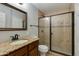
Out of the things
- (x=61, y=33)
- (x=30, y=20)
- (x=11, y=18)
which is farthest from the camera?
(x=61, y=33)

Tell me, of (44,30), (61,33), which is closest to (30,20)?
(44,30)

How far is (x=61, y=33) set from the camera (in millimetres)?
2441

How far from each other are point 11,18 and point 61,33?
4.42 feet

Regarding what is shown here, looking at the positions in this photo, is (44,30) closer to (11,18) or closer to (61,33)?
(61,33)

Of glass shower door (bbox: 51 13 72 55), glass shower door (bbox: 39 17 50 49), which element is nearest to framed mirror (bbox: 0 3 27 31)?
glass shower door (bbox: 39 17 50 49)

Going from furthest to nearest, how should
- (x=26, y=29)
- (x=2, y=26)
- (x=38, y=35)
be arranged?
(x=26, y=29) < (x=38, y=35) < (x=2, y=26)

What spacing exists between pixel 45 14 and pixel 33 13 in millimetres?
267

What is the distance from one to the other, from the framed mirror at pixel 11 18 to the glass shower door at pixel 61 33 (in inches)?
29.1

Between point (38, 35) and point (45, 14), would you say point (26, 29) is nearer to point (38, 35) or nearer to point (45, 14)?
point (38, 35)

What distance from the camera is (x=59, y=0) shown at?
109cm

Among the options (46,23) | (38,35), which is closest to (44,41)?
(38,35)

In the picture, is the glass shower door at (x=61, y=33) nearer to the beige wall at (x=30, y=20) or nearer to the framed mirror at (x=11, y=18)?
the beige wall at (x=30, y=20)

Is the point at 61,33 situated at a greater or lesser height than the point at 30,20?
lesser

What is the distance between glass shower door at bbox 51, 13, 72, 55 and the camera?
2.36 metres
